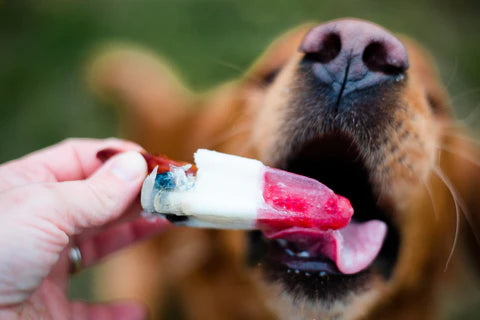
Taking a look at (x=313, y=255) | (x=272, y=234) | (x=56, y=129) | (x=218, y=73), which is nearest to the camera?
(x=272, y=234)

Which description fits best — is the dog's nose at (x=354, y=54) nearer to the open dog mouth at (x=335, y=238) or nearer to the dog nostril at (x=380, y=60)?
the dog nostril at (x=380, y=60)

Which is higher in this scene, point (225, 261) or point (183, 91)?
point (183, 91)

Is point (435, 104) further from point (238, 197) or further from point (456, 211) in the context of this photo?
point (238, 197)

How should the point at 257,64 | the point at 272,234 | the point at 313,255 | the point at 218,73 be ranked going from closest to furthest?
1. the point at 272,234
2. the point at 313,255
3. the point at 257,64
4. the point at 218,73

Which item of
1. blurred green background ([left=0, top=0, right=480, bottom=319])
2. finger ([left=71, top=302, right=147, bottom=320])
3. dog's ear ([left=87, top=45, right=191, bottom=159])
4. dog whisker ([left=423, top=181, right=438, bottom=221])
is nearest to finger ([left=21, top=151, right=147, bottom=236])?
finger ([left=71, top=302, right=147, bottom=320])

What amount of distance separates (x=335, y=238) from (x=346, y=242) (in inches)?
3.4

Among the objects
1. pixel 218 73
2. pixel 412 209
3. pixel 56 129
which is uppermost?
pixel 218 73

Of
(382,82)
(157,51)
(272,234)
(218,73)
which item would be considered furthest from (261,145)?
(157,51)

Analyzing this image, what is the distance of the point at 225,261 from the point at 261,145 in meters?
0.56

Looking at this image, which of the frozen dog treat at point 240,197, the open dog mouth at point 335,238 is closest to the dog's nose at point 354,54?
the open dog mouth at point 335,238

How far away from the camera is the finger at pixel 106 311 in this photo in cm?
169

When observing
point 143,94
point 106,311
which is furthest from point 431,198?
point 143,94

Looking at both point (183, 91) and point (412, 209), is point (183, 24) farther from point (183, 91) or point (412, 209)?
point (412, 209)

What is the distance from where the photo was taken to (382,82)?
1.38 metres
